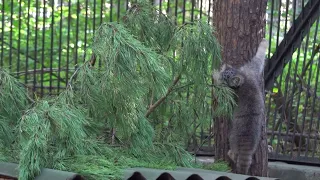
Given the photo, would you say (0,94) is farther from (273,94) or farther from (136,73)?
(273,94)

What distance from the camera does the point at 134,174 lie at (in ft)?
12.5

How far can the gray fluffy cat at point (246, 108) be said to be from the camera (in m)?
5.13

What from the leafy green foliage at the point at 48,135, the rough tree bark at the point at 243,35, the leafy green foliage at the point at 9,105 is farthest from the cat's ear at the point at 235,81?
the leafy green foliage at the point at 9,105

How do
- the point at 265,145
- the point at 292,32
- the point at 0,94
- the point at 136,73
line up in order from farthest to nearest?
the point at 292,32, the point at 265,145, the point at 0,94, the point at 136,73

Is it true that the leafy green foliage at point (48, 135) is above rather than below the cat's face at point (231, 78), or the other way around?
below

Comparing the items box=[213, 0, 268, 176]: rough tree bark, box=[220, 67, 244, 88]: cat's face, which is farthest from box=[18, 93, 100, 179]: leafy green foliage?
box=[213, 0, 268, 176]: rough tree bark

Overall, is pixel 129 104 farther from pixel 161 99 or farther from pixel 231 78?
pixel 231 78

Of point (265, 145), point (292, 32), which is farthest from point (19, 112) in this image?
point (292, 32)

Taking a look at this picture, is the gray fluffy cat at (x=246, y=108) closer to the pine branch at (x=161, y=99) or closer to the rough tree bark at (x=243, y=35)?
the rough tree bark at (x=243, y=35)

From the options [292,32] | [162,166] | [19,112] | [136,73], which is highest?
[292,32]

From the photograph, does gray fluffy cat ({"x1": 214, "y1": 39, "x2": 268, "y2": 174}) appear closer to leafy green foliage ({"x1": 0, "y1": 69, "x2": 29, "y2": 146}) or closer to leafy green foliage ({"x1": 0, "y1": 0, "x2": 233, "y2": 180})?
leafy green foliage ({"x1": 0, "y1": 0, "x2": 233, "y2": 180})

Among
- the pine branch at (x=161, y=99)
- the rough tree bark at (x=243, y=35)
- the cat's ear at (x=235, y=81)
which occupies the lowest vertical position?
the pine branch at (x=161, y=99)

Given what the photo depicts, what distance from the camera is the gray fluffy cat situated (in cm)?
513

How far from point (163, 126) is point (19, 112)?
116 cm
